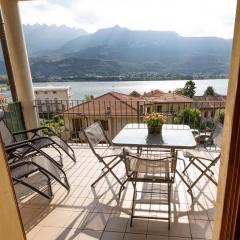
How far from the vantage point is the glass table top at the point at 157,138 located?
2.49 meters

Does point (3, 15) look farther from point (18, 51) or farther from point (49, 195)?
point (49, 195)

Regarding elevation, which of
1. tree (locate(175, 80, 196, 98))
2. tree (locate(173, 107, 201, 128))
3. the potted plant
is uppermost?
the potted plant

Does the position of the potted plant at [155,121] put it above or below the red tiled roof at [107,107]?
above

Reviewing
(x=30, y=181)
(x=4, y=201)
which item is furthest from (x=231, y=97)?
(x=30, y=181)

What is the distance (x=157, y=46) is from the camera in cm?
3080

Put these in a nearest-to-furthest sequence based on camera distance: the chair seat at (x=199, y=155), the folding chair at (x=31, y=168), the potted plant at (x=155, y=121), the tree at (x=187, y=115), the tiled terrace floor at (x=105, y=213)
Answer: the tiled terrace floor at (x=105, y=213), the folding chair at (x=31, y=168), the chair seat at (x=199, y=155), the potted plant at (x=155, y=121), the tree at (x=187, y=115)

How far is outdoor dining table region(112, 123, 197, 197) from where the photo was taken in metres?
2.48

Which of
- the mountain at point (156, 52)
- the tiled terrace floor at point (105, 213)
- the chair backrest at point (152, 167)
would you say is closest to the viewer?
the tiled terrace floor at point (105, 213)

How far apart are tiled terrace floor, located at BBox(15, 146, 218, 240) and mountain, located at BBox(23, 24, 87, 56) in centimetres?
3006

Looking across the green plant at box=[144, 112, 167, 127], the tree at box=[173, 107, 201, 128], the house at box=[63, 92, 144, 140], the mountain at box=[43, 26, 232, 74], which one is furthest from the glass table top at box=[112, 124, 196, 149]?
the mountain at box=[43, 26, 232, 74]

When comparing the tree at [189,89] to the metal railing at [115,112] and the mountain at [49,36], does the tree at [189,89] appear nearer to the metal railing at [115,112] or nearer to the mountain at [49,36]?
the metal railing at [115,112]

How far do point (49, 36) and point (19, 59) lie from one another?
1619 inches

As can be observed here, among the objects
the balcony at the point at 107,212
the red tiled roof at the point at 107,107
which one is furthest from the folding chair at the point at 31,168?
the red tiled roof at the point at 107,107

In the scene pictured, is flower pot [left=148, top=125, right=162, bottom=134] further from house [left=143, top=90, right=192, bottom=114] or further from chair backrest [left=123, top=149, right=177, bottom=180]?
house [left=143, top=90, right=192, bottom=114]
